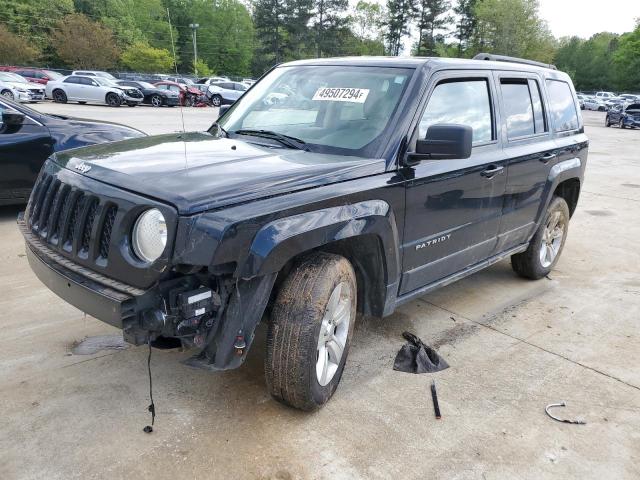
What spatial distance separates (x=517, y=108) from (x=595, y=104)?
53.5 metres

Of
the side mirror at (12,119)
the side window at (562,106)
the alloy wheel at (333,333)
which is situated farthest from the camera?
the side mirror at (12,119)

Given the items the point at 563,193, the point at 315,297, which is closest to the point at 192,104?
the point at 563,193

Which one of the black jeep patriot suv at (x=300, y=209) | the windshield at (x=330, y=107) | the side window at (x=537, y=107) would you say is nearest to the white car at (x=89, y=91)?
the black jeep patriot suv at (x=300, y=209)

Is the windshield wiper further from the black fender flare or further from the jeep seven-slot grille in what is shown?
the jeep seven-slot grille

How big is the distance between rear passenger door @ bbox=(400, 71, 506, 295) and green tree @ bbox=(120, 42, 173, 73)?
6073 cm

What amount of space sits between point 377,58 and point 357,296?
172 centimetres

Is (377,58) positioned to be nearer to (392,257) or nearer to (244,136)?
(244,136)

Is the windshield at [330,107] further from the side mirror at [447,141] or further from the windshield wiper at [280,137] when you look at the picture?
the side mirror at [447,141]

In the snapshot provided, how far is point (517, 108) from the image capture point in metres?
4.46

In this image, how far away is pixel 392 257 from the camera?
3.25 metres

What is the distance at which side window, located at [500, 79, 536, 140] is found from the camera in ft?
14.1

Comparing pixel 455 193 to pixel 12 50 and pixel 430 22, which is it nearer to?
pixel 12 50

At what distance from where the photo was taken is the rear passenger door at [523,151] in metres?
4.30

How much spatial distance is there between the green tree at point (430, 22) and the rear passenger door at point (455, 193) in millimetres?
76389
